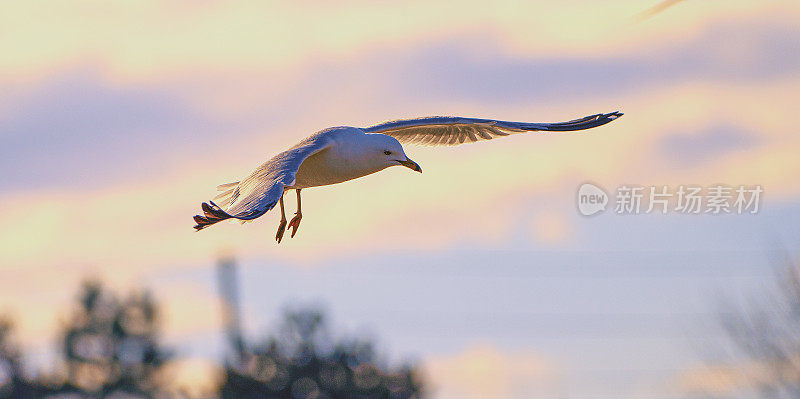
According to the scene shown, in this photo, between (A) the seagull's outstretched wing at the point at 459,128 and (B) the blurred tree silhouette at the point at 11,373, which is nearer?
(A) the seagull's outstretched wing at the point at 459,128

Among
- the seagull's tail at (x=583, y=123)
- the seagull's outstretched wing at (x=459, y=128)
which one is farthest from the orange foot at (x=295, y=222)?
the seagull's tail at (x=583, y=123)

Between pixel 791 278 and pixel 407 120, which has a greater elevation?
pixel 407 120

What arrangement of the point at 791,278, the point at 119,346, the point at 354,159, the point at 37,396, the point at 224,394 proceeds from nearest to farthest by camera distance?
the point at 354,159
the point at 791,278
the point at 224,394
the point at 37,396
the point at 119,346

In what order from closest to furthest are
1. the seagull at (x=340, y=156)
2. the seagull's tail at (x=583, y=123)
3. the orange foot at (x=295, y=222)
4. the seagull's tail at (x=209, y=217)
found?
the seagull's tail at (x=209, y=217), the seagull at (x=340, y=156), the orange foot at (x=295, y=222), the seagull's tail at (x=583, y=123)

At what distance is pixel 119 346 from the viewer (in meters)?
55.6

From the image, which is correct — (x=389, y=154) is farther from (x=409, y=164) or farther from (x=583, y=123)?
(x=583, y=123)

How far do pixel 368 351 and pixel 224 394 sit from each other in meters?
4.39

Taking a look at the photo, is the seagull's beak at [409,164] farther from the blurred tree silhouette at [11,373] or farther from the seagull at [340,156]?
the blurred tree silhouette at [11,373]

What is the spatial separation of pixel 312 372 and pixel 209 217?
3166 cm

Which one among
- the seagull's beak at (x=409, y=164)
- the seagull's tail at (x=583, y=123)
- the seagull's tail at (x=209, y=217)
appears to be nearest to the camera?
the seagull's tail at (x=209, y=217)

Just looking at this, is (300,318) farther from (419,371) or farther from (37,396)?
(37,396)

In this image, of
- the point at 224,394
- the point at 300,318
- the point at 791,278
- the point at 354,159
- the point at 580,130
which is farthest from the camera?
the point at 300,318

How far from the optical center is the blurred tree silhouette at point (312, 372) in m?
39.9

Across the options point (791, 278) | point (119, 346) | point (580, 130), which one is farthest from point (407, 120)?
point (119, 346)
